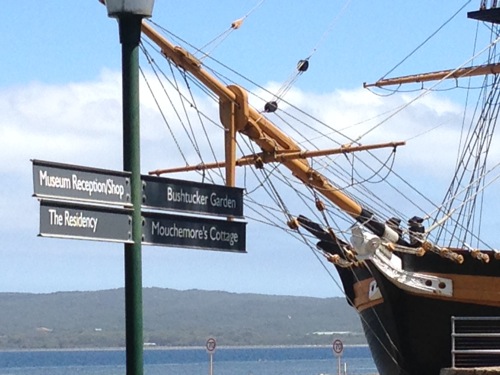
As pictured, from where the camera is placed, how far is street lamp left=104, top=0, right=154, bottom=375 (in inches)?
443

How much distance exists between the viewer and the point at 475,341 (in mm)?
25141

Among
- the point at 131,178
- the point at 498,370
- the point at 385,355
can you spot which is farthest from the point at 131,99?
the point at 385,355

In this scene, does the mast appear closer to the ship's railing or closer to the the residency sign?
the ship's railing

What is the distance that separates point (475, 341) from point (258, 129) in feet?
18.2

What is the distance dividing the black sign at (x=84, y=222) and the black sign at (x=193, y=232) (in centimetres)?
31

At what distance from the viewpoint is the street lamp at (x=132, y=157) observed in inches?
443

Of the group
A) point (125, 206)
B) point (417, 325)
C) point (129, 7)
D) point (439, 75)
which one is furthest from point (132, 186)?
point (439, 75)

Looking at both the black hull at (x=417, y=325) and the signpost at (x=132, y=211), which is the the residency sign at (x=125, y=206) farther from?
the black hull at (x=417, y=325)

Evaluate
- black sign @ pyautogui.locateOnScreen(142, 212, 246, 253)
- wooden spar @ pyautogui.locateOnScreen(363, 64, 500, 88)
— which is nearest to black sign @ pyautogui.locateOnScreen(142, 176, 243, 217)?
black sign @ pyautogui.locateOnScreen(142, 212, 246, 253)

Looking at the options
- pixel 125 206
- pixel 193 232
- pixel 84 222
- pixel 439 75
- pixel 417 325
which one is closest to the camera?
pixel 84 222

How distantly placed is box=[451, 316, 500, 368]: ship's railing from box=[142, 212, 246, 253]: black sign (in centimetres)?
1210

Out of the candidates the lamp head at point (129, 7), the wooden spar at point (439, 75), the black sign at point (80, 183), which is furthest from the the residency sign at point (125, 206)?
the wooden spar at point (439, 75)

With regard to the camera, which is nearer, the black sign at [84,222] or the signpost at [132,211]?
the black sign at [84,222]

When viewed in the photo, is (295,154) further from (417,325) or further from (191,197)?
(191,197)
